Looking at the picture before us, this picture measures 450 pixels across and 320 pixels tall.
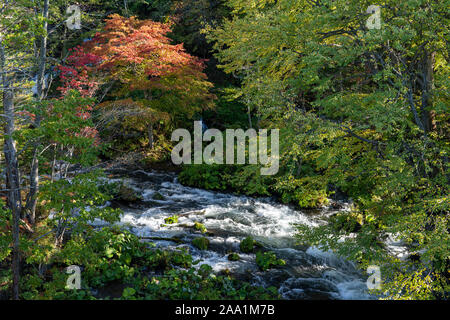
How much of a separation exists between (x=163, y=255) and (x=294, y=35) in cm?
528

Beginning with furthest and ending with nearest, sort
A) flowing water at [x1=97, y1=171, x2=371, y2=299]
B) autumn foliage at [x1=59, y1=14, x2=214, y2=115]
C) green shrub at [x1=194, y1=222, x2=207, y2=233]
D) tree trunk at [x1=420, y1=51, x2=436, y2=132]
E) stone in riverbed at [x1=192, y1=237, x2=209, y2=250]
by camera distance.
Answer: autumn foliage at [x1=59, y1=14, x2=214, y2=115] < green shrub at [x1=194, y1=222, x2=207, y2=233] < stone in riverbed at [x1=192, y1=237, x2=209, y2=250] < flowing water at [x1=97, y1=171, x2=371, y2=299] < tree trunk at [x1=420, y1=51, x2=436, y2=132]

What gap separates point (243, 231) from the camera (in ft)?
30.2

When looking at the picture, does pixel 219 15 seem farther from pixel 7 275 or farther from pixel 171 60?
pixel 7 275

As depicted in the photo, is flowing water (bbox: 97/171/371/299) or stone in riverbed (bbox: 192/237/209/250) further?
stone in riverbed (bbox: 192/237/209/250)

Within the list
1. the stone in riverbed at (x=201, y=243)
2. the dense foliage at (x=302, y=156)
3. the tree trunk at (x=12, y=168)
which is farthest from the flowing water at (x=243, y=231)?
the tree trunk at (x=12, y=168)

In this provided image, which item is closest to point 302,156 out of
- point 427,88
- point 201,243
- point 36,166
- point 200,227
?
point 427,88

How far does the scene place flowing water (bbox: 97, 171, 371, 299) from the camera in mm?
6898

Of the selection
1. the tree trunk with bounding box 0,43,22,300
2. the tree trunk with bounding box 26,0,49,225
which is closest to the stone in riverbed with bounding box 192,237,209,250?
the tree trunk with bounding box 26,0,49,225

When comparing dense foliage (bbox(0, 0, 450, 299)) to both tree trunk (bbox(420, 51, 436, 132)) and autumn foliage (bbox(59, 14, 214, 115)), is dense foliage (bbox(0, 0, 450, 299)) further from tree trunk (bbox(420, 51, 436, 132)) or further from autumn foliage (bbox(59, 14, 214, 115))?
autumn foliage (bbox(59, 14, 214, 115))

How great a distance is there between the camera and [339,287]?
22.5 feet

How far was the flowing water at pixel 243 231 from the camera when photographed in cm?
690

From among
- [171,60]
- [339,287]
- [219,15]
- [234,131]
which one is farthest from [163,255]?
[219,15]

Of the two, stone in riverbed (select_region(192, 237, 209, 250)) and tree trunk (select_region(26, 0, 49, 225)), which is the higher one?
tree trunk (select_region(26, 0, 49, 225))
